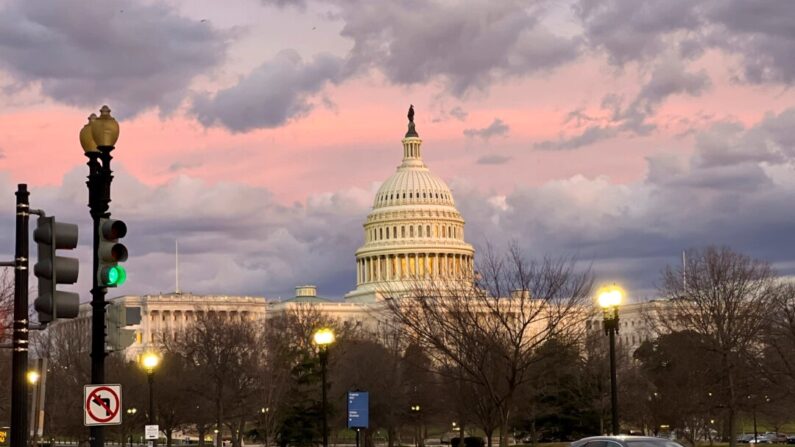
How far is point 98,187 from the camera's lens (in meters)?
18.4

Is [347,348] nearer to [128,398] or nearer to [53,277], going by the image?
[128,398]

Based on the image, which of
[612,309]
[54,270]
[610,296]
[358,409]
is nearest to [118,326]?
[54,270]

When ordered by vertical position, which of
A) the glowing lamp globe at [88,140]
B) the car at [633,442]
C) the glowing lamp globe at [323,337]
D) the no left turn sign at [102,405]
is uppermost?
the glowing lamp globe at [88,140]

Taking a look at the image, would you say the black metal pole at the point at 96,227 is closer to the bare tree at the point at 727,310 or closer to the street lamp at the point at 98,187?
the street lamp at the point at 98,187

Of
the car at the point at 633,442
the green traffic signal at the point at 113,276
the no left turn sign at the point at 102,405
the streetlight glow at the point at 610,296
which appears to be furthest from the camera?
the streetlight glow at the point at 610,296

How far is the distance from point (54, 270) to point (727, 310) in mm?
56316

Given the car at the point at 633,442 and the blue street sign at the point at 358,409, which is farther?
the blue street sign at the point at 358,409

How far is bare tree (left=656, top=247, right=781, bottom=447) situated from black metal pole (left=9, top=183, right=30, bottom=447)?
5433 centimetres

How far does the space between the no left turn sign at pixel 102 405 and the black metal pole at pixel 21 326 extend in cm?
108

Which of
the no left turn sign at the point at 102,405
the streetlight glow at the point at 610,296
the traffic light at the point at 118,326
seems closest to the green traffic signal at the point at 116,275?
the traffic light at the point at 118,326

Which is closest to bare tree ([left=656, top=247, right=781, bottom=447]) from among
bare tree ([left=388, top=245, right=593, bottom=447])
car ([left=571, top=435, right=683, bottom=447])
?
bare tree ([left=388, top=245, right=593, bottom=447])

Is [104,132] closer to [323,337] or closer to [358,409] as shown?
[323,337]

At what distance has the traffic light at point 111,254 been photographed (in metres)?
17.0

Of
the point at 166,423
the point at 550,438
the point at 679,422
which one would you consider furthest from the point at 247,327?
the point at 679,422
